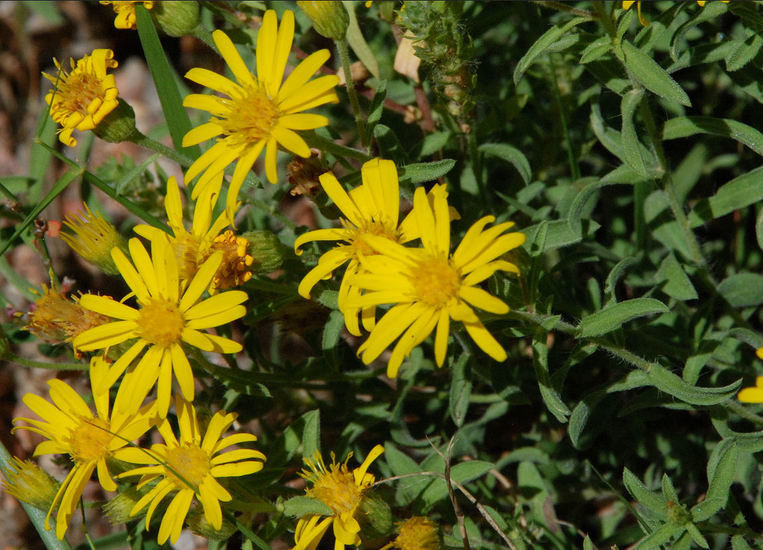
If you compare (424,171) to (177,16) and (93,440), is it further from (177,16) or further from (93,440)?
(93,440)

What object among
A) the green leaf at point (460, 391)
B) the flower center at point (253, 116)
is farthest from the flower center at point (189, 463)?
the flower center at point (253, 116)

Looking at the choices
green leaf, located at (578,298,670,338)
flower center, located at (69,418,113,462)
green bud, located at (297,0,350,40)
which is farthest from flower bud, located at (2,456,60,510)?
green leaf, located at (578,298,670,338)

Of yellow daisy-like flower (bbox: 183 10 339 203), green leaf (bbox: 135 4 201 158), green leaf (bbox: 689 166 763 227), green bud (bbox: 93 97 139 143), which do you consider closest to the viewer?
yellow daisy-like flower (bbox: 183 10 339 203)

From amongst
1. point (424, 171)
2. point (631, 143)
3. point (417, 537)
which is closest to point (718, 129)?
point (631, 143)

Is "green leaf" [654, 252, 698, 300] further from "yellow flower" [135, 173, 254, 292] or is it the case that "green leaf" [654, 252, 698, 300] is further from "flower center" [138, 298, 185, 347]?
"flower center" [138, 298, 185, 347]

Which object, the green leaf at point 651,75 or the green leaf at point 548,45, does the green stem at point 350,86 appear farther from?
the green leaf at point 651,75

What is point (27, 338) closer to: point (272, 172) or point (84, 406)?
point (84, 406)
